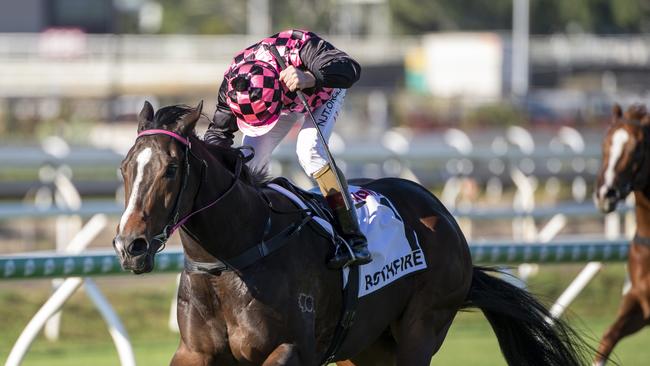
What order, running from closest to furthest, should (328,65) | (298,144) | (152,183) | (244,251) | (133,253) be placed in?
1. (133,253)
2. (152,183)
3. (244,251)
4. (328,65)
5. (298,144)

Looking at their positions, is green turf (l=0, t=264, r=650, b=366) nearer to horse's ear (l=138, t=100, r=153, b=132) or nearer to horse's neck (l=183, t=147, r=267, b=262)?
horse's neck (l=183, t=147, r=267, b=262)

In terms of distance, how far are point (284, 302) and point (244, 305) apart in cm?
15

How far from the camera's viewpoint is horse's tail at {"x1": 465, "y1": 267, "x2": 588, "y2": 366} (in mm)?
5457

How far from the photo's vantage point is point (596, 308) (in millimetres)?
9852

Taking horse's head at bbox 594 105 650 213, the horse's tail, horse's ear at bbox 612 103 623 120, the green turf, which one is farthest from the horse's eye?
horse's ear at bbox 612 103 623 120

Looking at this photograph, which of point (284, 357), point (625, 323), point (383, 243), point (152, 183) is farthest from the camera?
point (625, 323)

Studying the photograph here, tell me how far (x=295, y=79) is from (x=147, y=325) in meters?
4.65

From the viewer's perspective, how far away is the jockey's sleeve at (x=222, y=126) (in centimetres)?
449

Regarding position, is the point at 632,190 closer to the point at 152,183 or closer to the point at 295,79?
the point at 295,79

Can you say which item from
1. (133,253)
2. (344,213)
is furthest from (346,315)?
(133,253)

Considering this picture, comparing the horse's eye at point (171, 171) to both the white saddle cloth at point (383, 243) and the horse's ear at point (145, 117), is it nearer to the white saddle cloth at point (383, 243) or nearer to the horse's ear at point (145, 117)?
the horse's ear at point (145, 117)

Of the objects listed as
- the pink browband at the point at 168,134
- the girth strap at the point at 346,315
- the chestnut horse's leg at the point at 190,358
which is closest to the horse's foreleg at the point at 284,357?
the chestnut horse's leg at the point at 190,358

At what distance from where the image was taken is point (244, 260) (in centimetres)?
421

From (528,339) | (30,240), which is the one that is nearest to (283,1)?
(30,240)
